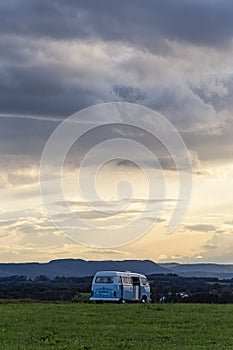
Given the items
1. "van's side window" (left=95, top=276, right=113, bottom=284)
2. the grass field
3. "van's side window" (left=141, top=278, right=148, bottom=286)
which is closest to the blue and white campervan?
"van's side window" (left=95, top=276, right=113, bottom=284)

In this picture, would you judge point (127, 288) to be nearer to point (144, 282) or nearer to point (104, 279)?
point (104, 279)

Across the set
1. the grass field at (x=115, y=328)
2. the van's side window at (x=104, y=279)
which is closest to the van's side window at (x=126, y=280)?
the van's side window at (x=104, y=279)

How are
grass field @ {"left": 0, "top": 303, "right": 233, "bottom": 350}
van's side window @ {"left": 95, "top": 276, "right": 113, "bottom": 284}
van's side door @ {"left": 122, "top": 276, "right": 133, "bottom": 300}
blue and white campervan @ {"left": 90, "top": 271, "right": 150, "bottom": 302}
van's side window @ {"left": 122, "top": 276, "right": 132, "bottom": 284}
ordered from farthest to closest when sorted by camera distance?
1. van's side window @ {"left": 122, "top": 276, "right": 132, "bottom": 284}
2. van's side door @ {"left": 122, "top": 276, "right": 133, "bottom": 300}
3. van's side window @ {"left": 95, "top": 276, "right": 113, "bottom": 284}
4. blue and white campervan @ {"left": 90, "top": 271, "right": 150, "bottom": 302}
5. grass field @ {"left": 0, "top": 303, "right": 233, "bottom": 350}

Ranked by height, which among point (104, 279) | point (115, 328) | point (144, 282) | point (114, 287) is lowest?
point (115, 328)

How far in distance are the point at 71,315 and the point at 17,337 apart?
9471 mm

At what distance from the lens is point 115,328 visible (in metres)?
31.7

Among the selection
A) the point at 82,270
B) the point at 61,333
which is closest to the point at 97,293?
the point at 61,333

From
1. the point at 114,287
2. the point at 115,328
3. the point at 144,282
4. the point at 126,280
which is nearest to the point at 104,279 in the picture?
the point at 114,287

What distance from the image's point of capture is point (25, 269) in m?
151

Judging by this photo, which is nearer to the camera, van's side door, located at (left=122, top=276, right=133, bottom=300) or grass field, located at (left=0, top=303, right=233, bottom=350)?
grass field, located at (left=0, top=303, right=233, bottom=350)

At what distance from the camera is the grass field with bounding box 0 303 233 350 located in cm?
2666

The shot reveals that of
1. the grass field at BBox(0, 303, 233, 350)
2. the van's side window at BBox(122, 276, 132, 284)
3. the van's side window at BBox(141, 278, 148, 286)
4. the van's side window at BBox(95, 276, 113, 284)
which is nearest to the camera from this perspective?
the grass field at BBox(0, 303, 233, 350)

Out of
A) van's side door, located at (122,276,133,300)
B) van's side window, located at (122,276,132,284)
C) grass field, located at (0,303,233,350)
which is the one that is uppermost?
van's side window, located at (122,276,132,284)

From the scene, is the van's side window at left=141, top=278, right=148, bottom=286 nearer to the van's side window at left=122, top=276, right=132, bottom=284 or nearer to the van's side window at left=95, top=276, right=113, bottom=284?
the van's side window at left=122, top=276, right=132, bottom=284
